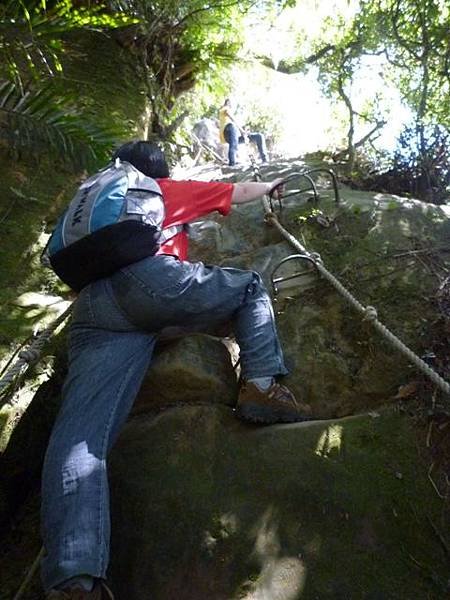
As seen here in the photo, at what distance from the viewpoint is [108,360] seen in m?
2.54

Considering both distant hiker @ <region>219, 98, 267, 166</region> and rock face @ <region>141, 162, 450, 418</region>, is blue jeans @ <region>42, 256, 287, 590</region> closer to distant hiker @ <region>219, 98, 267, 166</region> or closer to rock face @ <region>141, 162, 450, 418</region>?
rock face @ <region>141, 162, 450, 418</region>

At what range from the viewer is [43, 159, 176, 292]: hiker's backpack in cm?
253

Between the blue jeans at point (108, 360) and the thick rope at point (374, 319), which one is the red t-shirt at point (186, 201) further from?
the thick rope at point (374, 319)

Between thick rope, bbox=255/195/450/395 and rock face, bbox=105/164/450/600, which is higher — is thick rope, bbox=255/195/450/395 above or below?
above

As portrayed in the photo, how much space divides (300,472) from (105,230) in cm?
155

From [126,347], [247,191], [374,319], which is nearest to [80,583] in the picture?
[126,347]

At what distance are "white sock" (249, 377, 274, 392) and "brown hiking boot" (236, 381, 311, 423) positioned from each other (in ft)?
0.05

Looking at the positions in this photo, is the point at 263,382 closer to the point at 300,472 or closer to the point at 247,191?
the point at 300,472

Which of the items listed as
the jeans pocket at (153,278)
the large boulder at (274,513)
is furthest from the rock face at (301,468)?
the jeans pocket at (153,278)

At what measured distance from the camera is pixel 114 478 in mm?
2561

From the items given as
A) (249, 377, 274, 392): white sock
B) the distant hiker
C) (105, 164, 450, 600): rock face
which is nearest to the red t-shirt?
(105, 164, 450, 600): rock face

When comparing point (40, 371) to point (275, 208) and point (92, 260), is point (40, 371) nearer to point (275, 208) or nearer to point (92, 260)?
point (92, 260)

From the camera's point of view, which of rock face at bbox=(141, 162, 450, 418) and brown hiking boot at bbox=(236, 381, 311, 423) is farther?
rock face at bbox=(141, 162, 450, 418)

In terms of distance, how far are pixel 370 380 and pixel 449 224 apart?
5.71 ft
